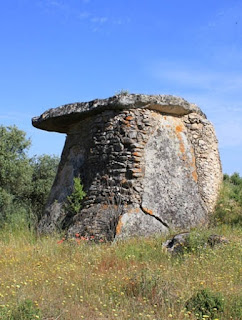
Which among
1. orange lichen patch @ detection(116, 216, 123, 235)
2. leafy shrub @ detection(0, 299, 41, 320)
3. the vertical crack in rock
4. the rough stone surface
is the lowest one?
leafy shrub @ detection(0, 299, 41, 320)

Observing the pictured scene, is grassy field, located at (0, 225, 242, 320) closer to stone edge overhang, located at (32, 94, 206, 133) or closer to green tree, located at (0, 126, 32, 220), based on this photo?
stone edge overhang, located at (32, 94, 206, 133)

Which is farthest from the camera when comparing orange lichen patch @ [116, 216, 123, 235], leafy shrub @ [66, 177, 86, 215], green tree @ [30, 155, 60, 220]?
green tree @ [30, 155, 60, 220]

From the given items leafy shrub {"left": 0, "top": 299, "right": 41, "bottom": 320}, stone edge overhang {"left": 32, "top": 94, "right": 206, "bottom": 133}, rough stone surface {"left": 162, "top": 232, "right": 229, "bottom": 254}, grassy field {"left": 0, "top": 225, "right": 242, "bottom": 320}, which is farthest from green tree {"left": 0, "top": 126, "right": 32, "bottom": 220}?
leafy shrub {"left": 0, "top": 299, "right": 41, "bottom": 320}

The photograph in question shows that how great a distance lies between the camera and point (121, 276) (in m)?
6.05

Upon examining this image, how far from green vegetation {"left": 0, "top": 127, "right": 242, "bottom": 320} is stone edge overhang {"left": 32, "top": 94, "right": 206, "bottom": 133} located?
5.42 ft

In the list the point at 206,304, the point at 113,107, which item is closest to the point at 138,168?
the point at 113,107

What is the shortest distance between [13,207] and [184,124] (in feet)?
33.5

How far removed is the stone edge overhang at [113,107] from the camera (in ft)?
31.2

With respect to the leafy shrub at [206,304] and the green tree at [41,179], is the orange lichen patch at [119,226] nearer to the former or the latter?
the leafy shrub at [206,304]

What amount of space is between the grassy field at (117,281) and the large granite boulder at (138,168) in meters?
0.80

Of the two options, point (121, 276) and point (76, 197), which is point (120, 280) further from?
point (76, 197)

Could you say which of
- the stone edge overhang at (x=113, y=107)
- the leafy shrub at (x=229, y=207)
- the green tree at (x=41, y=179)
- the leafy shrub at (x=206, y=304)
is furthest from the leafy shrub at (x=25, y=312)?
the green tree at (x=41, y=179)

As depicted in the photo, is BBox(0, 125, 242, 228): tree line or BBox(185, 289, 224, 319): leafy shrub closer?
BBox(185, 289, 224, 319): leafy shrub

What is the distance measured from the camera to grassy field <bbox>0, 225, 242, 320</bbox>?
15.7 ft
